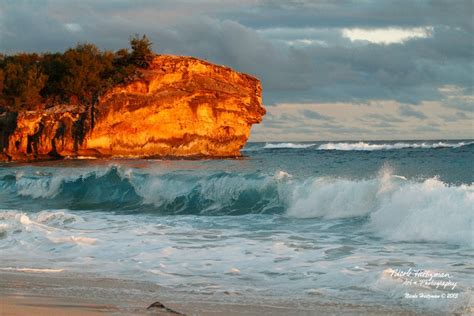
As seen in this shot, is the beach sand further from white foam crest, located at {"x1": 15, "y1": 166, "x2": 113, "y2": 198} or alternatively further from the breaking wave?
white foam crest, located at {"x1": 15, "y1": 166, "x2": 113, "y2": 198}

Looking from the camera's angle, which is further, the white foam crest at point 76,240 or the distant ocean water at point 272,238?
the white foam crest at point 76,240

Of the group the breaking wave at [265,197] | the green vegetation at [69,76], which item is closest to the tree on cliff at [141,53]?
the green vegetation at [69,76]

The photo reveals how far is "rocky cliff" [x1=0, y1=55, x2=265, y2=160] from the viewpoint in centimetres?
5312

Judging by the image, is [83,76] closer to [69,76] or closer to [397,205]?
[69,76]

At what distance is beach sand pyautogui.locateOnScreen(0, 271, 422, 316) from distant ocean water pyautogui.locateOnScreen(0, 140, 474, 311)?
434mm

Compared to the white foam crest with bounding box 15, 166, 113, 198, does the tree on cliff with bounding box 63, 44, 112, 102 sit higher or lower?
higher

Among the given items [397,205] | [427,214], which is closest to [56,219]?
[397,205]

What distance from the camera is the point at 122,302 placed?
897 centimetres

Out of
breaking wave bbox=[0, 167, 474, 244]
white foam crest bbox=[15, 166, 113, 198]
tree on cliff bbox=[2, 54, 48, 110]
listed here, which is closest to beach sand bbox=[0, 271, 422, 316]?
breaking wave bbox=[0, 167, 474, 244]

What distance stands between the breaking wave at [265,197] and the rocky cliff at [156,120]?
22.5m

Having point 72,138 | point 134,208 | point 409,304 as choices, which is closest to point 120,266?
point 409,304

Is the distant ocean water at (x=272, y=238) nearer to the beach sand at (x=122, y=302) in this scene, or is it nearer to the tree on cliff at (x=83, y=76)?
the beach sand at (x=122, y=302)

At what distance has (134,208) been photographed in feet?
74.7

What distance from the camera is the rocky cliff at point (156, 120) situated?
2092 inches
